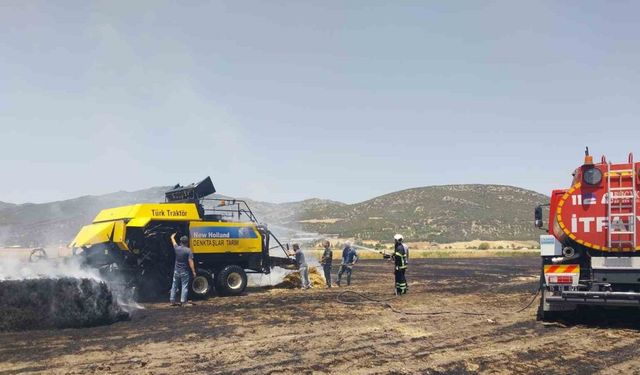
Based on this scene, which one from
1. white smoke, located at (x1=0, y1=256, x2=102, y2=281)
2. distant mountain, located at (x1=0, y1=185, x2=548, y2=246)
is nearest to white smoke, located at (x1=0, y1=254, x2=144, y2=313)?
white smoke, located at (x1=0, y1=256, x2=102, y2=281)

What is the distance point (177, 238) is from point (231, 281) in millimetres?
2064

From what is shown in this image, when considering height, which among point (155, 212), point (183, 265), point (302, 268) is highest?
point (155, 212)

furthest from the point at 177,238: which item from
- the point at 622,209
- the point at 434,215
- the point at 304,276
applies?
the point at 434,215

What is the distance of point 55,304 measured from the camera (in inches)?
391

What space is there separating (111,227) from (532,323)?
10.8 meters

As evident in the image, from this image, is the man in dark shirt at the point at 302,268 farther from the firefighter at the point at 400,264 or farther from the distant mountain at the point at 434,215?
the distant mountain at the point at 434,215

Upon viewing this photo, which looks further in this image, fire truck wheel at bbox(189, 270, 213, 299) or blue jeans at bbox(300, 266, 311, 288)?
blue jeans at bbox(300, 266, 311, 288)

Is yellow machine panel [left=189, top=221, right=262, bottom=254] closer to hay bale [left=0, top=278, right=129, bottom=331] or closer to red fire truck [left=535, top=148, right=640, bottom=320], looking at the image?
hay bale [left=0, top=278, right=129, bottom=331]

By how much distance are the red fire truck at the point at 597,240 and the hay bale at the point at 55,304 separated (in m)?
8.56

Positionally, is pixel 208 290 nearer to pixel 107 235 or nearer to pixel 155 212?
pixel 155 212

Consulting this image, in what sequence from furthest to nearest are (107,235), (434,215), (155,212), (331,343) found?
(434,215)
(155,212)
(107,235)
(331,343)

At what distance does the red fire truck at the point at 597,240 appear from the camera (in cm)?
928

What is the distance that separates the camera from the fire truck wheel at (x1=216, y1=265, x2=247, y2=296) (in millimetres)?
15359

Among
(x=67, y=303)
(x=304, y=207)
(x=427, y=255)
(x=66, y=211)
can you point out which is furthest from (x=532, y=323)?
(x=304, y=207)
